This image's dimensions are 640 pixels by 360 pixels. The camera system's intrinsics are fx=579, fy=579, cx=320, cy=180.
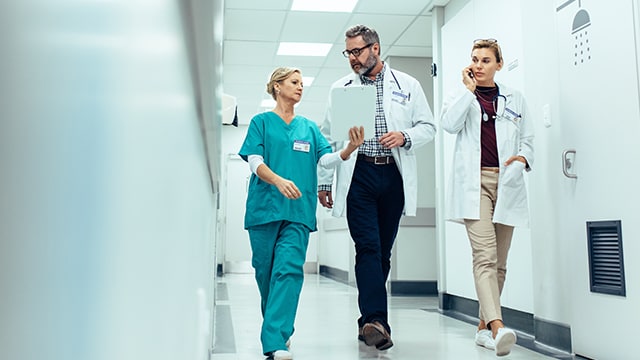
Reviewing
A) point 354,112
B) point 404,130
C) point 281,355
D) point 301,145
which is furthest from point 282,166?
point 281,355

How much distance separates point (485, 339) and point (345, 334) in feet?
2.26

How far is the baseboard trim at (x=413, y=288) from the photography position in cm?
516

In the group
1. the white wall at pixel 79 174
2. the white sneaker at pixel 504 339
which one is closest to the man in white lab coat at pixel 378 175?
the white sneaker at pixel 504 339

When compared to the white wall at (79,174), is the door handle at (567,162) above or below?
Answer: above

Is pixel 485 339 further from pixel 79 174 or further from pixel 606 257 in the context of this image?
pixel 79 174

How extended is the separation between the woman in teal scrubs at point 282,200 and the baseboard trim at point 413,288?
9.99 feet

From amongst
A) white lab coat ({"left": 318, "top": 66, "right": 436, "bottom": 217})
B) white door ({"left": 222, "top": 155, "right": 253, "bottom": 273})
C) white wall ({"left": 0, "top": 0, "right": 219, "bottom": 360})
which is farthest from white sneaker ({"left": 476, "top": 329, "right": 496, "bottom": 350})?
white door ({"left": 222, "top": 155, "right": 253, "bottom": 273})

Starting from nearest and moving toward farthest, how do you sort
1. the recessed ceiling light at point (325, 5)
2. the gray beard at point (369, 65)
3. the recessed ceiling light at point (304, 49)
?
the gray beard at point (369, 65), the recessed ceiling light at point (325, 5), the recessed ceiling light at point (304, 49)

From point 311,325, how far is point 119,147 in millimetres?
3071

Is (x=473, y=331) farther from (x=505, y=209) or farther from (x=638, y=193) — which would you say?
(x=638, y=193)

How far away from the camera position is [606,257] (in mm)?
2074

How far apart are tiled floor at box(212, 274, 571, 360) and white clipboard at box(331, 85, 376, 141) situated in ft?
2.80

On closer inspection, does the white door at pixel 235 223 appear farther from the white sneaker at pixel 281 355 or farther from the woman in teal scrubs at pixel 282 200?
the white sneaker at pixel 281 355

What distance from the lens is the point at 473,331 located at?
294cm
